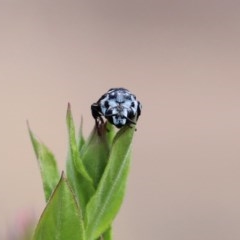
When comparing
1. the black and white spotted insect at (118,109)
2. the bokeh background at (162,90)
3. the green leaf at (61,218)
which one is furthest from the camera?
the bokeh background at (162,90)

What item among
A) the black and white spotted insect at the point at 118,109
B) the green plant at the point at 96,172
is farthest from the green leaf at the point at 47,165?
the black and white spotted insect at the point at 118,109

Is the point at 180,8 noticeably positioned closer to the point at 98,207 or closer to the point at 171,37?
the point at 171,37

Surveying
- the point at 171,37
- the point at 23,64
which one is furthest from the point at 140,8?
the point at 23,64

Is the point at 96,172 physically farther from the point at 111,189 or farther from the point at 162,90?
the point at 162,90

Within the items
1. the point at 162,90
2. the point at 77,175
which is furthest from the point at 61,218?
the point at 162,90

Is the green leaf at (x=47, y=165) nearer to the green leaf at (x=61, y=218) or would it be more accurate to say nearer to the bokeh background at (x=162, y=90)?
the green leaf at (x=61, y=218)

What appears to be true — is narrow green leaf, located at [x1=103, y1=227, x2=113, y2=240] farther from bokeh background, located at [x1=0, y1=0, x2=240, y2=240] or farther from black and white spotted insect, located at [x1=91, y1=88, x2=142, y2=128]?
bokeh background, located at [x1=0, y1=0, x2=240, y2=240]

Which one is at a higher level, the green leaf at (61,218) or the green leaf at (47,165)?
the green leaf at (47,165)
